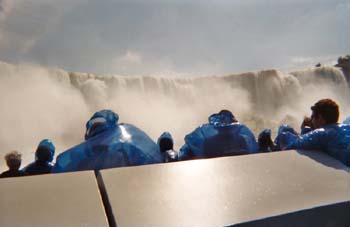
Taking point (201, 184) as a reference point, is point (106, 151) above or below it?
above

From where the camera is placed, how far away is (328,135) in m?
1.80

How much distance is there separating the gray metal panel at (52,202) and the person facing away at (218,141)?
1029mm

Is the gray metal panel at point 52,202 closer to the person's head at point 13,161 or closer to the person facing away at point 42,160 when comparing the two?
the person facing away at point 42,160

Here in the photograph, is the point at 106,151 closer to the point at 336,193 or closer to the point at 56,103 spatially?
the point at 336,193

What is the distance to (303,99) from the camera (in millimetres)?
30297

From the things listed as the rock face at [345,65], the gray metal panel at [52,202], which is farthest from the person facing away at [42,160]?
the rock face at [345,65]

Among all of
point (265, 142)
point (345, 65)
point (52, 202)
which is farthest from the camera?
point (345, 65)

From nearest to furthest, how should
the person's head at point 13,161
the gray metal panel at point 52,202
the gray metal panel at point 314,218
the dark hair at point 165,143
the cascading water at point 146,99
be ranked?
1. the gray metal panel at point 52,202
2. the gray metal panel at point 314,218
3. the person's head at point 13,161
4. the dark hair at point 165,143
5. the cascading water at point 146,99

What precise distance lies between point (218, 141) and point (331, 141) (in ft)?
2.17

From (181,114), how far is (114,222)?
2448cm

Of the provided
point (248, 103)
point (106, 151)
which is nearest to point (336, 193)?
point (106, 151)

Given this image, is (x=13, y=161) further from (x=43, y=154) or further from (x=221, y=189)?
(x=221, y=189)

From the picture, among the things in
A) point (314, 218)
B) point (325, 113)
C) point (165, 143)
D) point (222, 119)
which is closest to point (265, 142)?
point (165, 143)

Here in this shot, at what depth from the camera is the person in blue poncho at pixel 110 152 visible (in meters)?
1.68
